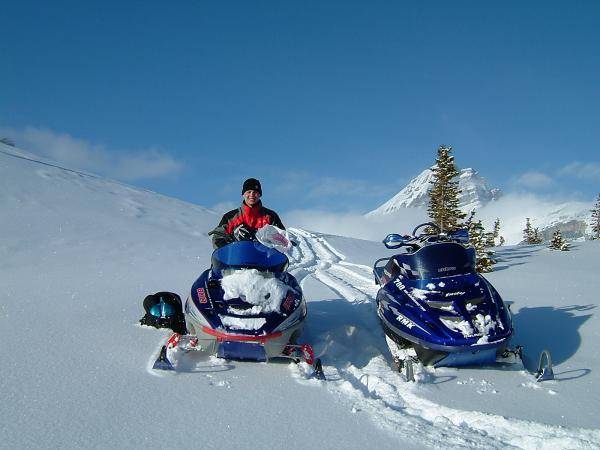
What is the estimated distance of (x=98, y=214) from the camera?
55.5 feet

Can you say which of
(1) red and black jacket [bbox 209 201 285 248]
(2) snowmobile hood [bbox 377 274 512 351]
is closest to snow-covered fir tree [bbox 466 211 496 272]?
(1) red and black jacket [bbox 209 201 285 248]

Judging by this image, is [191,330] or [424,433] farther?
[191,330]

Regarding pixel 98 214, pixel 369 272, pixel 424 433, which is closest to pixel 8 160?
pixel 98 214

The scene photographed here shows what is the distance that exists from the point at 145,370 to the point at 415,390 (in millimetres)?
2333

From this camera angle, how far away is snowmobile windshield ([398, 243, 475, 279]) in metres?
4.81

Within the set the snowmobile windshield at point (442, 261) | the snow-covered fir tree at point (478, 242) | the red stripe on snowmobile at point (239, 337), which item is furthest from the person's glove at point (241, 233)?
the snow-covered fir tree at point (478, 242)

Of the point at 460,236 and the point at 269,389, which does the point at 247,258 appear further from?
the point at 460,236

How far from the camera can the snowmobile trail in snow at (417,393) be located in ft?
9.41

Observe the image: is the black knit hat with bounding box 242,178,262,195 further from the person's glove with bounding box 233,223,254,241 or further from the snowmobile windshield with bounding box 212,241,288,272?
the snowmobile windshield with bounding box 212,241,288,272

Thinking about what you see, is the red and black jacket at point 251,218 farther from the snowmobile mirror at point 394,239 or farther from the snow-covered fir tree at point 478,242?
the snow-covered fir tree at point 478,242

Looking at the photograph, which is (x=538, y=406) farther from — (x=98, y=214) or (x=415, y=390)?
(x=98, y=214)

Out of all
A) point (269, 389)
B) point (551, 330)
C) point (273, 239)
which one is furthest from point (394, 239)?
point (269, 389)

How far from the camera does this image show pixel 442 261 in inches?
191

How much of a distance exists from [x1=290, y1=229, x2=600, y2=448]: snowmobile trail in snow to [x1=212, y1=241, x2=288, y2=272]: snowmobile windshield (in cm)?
109
